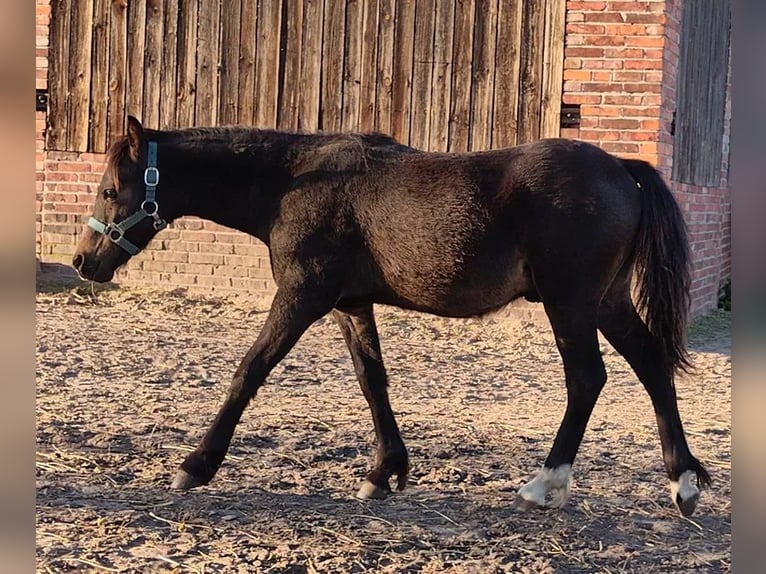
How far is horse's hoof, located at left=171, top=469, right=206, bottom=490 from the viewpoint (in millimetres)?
4100

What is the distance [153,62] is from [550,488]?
6.91m

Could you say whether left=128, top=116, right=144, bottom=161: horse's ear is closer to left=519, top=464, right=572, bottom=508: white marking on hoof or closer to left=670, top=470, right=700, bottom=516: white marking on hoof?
left=519, top=464, right=572, bottom=508: white marking on hoof

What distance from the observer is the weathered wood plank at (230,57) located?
9.20 meters

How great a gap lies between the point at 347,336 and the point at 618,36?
4.73 meters

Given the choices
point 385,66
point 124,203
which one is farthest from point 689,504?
point 385,66

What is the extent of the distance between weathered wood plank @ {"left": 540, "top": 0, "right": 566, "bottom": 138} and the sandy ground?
1.86 metres

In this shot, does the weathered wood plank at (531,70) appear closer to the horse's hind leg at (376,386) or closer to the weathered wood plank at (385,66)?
the weathered wood plank at (385,66)

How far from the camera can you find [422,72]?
28.7 ft

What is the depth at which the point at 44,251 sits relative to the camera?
31.5ft

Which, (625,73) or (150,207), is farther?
(625,73)

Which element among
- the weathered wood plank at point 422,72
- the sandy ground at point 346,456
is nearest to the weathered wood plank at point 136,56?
the sandy ground at point 346,456

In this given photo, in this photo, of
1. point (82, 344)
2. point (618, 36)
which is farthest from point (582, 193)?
point (82, 344)

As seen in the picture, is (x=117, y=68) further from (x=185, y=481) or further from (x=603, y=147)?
(x=185, y=481)
